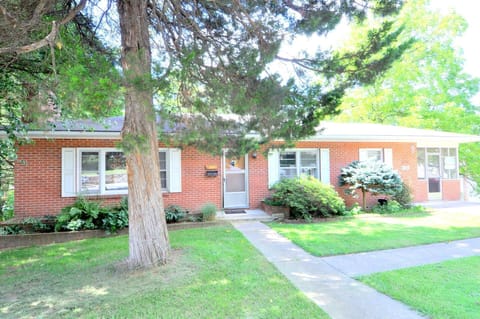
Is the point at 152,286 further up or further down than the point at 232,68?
further down

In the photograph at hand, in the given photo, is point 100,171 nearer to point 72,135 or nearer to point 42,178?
point 72,135

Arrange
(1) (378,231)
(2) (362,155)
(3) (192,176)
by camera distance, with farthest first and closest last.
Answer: (2) (362,155), (3) (192,176), (1) (378,231)

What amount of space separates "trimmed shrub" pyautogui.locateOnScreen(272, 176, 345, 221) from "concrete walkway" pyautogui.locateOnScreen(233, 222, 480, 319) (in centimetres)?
193

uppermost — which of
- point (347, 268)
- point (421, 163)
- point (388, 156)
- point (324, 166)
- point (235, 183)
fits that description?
point (388, 156)

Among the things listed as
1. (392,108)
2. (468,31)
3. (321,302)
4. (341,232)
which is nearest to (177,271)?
(321,302)

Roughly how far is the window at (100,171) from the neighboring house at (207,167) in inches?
1.1

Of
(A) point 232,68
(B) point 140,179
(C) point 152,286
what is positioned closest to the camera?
(C) point 152,286

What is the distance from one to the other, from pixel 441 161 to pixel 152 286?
14098mm

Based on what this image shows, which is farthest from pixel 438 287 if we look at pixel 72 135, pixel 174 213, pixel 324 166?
pixel 72 135

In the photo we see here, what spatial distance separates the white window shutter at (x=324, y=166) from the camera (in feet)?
34.3

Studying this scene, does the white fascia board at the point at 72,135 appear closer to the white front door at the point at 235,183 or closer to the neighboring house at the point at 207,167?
the neighboring house at the point at 207,167

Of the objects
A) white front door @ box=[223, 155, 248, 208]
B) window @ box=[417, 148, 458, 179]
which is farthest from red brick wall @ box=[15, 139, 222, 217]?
window @ box=[417, 148, 458, 179]

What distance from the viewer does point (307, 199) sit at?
27.7 ft

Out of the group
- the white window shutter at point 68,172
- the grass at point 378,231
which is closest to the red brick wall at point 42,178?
the white window shutter at point 68,172
